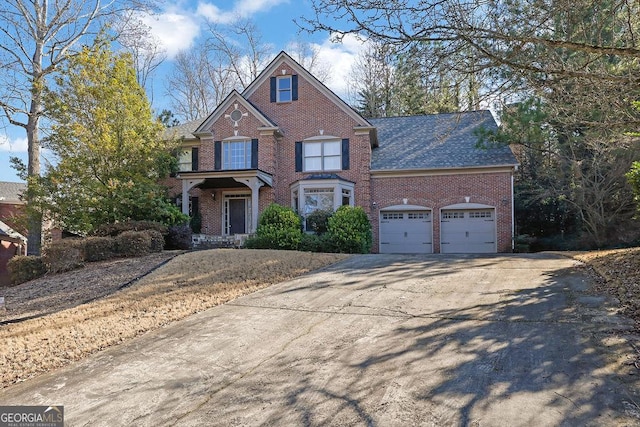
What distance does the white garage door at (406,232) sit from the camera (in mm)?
18078

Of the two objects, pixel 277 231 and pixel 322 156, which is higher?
pixel 322 156

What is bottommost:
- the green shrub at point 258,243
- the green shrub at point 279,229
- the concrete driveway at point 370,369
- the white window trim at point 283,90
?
the concrete driveway at point 370,369

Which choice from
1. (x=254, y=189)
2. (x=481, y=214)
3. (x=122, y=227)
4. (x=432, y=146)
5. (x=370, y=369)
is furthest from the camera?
(x=432, y=146)

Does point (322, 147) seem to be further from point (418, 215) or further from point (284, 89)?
point (418, 215)

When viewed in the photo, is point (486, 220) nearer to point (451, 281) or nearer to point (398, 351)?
point (451, 281)

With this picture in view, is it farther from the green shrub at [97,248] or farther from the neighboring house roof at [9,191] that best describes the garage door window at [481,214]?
the neighboring house roof at [9,191]

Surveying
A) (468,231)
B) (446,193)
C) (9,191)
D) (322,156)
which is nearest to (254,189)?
(322,156)

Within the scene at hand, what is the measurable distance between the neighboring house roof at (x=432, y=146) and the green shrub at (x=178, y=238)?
27.0 ft

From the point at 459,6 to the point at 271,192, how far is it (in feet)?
46.0

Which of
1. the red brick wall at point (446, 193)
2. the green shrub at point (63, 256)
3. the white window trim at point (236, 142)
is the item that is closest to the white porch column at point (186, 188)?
the white window trim at point (236, 142)

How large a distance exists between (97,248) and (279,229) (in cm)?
582

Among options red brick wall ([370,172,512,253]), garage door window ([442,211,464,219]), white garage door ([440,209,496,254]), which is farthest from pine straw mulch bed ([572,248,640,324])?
garage door window ([442,211,464,219])

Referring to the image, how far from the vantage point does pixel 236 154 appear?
19.2 meters

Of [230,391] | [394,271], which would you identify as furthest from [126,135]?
[230,391]
